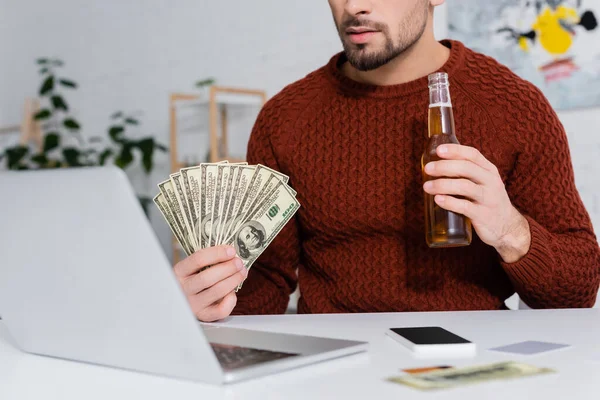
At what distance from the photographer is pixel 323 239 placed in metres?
1.50

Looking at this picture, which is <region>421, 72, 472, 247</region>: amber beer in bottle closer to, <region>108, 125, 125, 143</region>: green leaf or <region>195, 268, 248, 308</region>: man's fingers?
<region>195, 268, 248, 308</region>: man's fingers

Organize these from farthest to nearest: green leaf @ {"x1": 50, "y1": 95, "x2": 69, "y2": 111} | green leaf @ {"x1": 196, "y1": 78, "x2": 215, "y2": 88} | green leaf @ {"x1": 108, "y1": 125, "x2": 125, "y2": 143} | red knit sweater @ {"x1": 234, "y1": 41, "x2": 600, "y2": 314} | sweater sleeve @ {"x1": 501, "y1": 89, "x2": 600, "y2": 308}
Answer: green leaf @ {"x1": 50, "y1": 95, "x2": 69, "y2": 111}
green leaf @ {"x1": 108, "y1": 125, "x2": 125, "y2": 143}
green leaf @ {"x1": 196, "y1": 78, "x2": 215, "y2": 88}
red knit sweater @ {"x1": 234, "y1": 41, "x2": 600, "y2": 314}
sweater sleeve @ {"x1": 501, "y1": 89, "x2": 600, "y2": 308}

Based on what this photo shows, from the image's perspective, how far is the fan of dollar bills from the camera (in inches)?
46.8

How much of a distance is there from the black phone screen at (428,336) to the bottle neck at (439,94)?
0.38 meters

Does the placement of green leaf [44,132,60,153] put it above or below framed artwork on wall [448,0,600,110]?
below

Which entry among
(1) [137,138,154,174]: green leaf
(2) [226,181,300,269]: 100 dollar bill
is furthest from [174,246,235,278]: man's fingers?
(1) [137,138,154,174]: green leaf

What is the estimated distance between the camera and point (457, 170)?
1.01m

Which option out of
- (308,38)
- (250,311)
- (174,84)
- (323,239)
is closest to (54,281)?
(250,311)

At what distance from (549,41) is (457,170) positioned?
6.92ft

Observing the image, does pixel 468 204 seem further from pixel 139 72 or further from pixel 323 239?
pixel 139 72

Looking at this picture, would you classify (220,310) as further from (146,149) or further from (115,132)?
(115,132)

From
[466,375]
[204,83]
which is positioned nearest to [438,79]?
[466,375]

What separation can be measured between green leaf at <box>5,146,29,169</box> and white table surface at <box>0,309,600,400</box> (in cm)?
413

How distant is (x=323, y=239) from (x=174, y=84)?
10.8 ft
